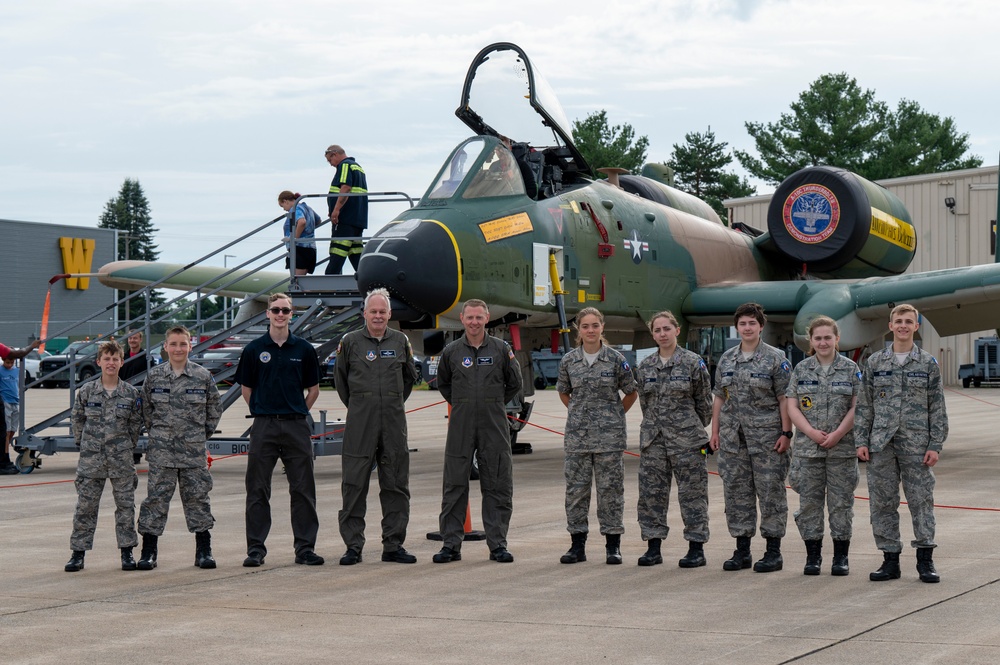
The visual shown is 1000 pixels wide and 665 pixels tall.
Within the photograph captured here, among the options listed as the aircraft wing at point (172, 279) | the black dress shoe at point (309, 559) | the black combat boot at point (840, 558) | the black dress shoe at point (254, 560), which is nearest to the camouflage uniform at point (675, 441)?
the black combat boot at point (840, 558)

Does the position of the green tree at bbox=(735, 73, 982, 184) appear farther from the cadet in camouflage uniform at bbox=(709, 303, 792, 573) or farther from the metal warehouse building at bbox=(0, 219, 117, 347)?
the cadet in camouflage uniform at bbox=(709, 303, 792, 573)

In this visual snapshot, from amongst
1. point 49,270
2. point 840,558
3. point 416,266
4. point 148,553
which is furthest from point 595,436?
point 49,270

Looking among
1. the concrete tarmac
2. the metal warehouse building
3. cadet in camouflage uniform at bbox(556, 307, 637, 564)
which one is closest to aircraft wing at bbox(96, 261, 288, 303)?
the concrete tarmac

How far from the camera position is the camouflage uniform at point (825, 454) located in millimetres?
7480

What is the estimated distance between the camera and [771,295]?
1593 cm

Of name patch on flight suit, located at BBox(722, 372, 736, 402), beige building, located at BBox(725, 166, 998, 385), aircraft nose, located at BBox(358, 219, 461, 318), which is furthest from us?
beige building, located at BBox(725, 166, 998, 385)

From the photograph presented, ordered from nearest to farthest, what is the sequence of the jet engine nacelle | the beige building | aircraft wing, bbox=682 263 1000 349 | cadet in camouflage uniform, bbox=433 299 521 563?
cadet in camouflage uniform, bbox=433 299 521 563
aircraft wing, bbox=682 263 1000 349
the jet engine nacelle
the beige building

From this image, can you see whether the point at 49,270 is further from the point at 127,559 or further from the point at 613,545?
the point at 613,545

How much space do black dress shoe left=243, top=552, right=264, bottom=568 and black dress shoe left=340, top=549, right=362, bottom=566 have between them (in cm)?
52

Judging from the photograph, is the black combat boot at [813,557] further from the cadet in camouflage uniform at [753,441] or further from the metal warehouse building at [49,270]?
the metal warehouse building at [49,270]

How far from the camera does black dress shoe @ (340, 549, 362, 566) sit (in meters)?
8.00

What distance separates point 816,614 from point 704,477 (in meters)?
1.74

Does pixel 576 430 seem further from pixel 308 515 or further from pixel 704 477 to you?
pixel 308 515

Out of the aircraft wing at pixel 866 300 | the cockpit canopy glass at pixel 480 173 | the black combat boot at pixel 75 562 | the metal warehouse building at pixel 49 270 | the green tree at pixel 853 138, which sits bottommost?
the black combat boot at pixel 75 562
